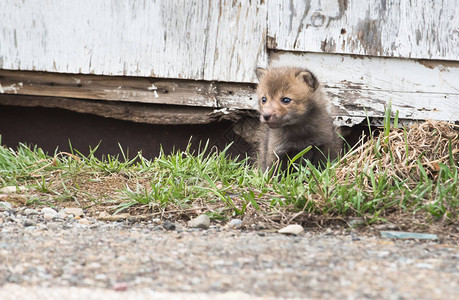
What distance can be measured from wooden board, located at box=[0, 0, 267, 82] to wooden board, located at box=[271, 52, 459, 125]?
1.43 feet

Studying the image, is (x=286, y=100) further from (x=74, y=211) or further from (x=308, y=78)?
(x=74, y=211)

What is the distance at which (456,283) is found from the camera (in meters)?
2.02

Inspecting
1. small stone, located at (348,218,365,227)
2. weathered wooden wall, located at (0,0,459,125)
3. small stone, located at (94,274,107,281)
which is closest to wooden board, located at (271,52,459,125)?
weathered wooden wall, located at (0,0,459,125)

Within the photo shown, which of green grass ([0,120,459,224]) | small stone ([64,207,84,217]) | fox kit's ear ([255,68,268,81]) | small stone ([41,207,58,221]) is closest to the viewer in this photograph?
green grass ([0,120,459,224])

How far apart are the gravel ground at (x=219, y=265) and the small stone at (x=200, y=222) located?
116 mm

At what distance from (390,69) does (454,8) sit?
78cm

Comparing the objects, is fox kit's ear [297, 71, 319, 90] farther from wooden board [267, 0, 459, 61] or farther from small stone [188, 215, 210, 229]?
small stone [188, 215, 210, 229]

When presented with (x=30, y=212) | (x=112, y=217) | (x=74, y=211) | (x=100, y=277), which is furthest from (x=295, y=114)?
(x=100, y=277)

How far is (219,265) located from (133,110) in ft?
12.2

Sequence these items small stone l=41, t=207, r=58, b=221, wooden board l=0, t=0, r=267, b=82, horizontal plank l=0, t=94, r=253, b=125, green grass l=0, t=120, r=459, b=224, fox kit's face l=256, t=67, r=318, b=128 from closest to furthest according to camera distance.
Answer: green grass l=0, t=120, r=459, b=224
small stone l=41, t=207, r=58, b=221
fox kit's face l=256, t=67, r=318, b=128
wooden board l=0, t=0, r=267, b=82
horizontal plank l=0, t=94, r=253, b=125

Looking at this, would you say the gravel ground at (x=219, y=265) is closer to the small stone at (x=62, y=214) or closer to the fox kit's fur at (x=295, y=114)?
the small stone at (x=62, y=214)

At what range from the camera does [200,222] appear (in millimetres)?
3273

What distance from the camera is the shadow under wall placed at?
6.08 meters

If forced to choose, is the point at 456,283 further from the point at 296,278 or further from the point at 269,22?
the point at 269,22
